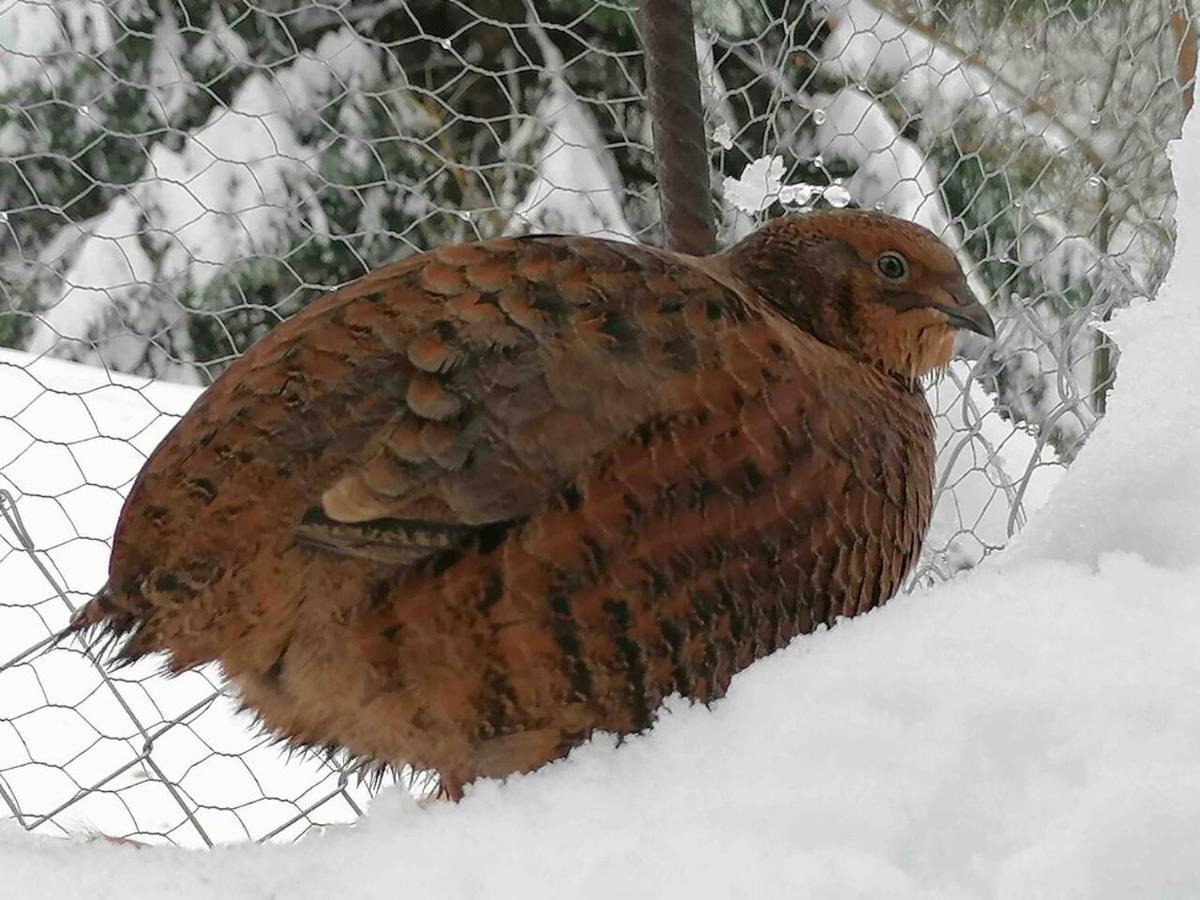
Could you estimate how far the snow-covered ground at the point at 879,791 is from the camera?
0.47 meters

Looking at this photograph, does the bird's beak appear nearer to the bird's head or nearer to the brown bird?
the bird's head

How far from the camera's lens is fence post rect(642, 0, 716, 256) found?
1.22 m

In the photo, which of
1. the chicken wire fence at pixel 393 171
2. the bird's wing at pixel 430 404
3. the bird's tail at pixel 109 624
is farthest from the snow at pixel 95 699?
the bird's wing at pixel 430 404

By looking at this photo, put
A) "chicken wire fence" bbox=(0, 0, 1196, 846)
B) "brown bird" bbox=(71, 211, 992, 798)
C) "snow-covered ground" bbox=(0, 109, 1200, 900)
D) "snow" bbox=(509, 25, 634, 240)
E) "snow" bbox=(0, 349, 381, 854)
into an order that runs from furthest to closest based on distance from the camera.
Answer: "snow" bbox=(509, 25, 634, 240) → "chicken wire fence" bbox=(0, 0, 1196, 846) → "snow" bbox=(0, 349, 381, 854) → "brown bird" bbox=(71, 211, 992, 798) → "snow-covered ground" bbox=(0, 109, 1200, 900)

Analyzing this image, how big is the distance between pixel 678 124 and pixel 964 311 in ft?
1.18

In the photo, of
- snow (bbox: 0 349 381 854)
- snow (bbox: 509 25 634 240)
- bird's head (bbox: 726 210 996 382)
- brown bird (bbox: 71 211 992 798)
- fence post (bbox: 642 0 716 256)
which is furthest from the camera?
snow (bbox: 509 25 634 240)

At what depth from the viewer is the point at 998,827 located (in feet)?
1.57

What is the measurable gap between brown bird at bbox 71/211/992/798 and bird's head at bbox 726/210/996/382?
166 millimetres

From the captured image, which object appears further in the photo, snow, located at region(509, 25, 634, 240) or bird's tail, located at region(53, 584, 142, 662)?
snow, located at region(509, 25, 634, 240)

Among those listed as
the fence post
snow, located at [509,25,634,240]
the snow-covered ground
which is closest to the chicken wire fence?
snow, located at [509,25,634,240]

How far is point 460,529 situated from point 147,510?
223 mm

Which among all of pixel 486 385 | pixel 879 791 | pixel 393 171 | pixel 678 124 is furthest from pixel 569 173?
pixel 879 791

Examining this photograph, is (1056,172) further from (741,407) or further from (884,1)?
(741,407)

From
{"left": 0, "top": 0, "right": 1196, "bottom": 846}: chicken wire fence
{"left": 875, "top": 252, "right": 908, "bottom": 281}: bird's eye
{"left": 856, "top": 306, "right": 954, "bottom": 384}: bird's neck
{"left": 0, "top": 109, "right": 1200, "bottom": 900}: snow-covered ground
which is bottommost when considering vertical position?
{"left": 0, "top": 109, "right": 1200, "bottom": 900}: snow-covered ground
